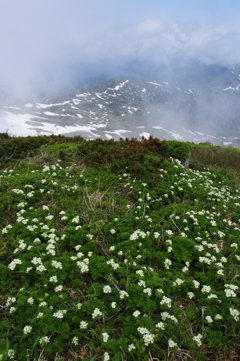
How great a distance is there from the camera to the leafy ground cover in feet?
11.3

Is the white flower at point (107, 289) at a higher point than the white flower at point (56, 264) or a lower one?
lower

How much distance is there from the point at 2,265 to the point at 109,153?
6892 mm

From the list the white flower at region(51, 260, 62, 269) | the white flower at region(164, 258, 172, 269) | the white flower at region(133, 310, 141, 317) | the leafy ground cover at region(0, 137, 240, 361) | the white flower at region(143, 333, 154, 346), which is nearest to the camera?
the white flower at region(143, 333, 154, 346)

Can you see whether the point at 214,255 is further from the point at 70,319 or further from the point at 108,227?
the point at 70,319

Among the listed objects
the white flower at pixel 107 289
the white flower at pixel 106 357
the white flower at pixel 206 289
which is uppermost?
the white flower at pixel 206 289

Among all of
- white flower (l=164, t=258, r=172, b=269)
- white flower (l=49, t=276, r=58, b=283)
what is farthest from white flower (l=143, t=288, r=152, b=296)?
white flower (l=49, t=276, r=58, b=283)

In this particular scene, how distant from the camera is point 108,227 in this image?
5871 millimetres

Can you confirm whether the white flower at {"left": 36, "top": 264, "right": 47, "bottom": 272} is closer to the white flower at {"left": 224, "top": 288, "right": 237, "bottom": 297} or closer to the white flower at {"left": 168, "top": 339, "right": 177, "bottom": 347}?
the white flower at {"left": 168, "top": 339, "right": 177, "bottom": 347}

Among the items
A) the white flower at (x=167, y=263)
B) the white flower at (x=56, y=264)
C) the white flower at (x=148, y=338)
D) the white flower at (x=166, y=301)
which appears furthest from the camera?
the white flower at (x=167, y=263)

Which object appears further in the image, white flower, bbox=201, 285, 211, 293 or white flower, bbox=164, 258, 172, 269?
white flower, bbox=164, 258, 172, 269

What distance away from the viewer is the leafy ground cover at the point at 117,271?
345 cm

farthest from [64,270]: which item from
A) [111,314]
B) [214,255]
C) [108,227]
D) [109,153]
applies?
[109,153]

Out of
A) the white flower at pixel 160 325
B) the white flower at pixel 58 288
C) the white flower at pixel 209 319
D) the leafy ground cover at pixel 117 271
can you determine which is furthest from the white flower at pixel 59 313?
the white flower at pixel 209 319

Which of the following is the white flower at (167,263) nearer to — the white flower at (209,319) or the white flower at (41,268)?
the white flower at (209,319)
